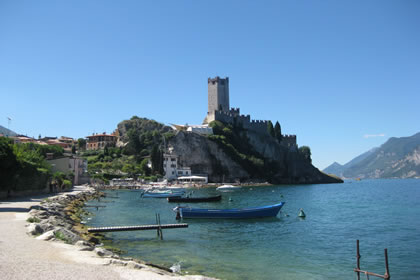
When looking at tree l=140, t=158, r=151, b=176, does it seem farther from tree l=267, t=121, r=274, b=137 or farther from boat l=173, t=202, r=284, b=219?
boat l=173, t=202, r=284, b=219

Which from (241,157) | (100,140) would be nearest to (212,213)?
(241,157)

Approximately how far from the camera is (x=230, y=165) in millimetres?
99375

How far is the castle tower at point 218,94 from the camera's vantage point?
116m

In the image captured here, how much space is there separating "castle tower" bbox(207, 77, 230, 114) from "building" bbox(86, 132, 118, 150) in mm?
35866

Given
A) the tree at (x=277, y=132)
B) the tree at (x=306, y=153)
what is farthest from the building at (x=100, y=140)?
the tree at (x=306, y=153)

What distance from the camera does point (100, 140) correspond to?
117 m

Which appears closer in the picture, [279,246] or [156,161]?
[279,246]

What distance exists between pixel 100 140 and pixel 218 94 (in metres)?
45.7

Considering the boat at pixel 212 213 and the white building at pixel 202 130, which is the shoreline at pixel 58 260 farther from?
the white building at pixel 202 130

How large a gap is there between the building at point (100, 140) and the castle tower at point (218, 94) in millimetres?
35866

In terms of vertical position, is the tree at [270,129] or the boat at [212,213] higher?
the tree at [270,129]

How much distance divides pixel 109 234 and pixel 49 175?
2509cm

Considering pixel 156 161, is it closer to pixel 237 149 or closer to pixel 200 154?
pixel 200 154

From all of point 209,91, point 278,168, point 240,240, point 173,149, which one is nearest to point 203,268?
point 240,240
